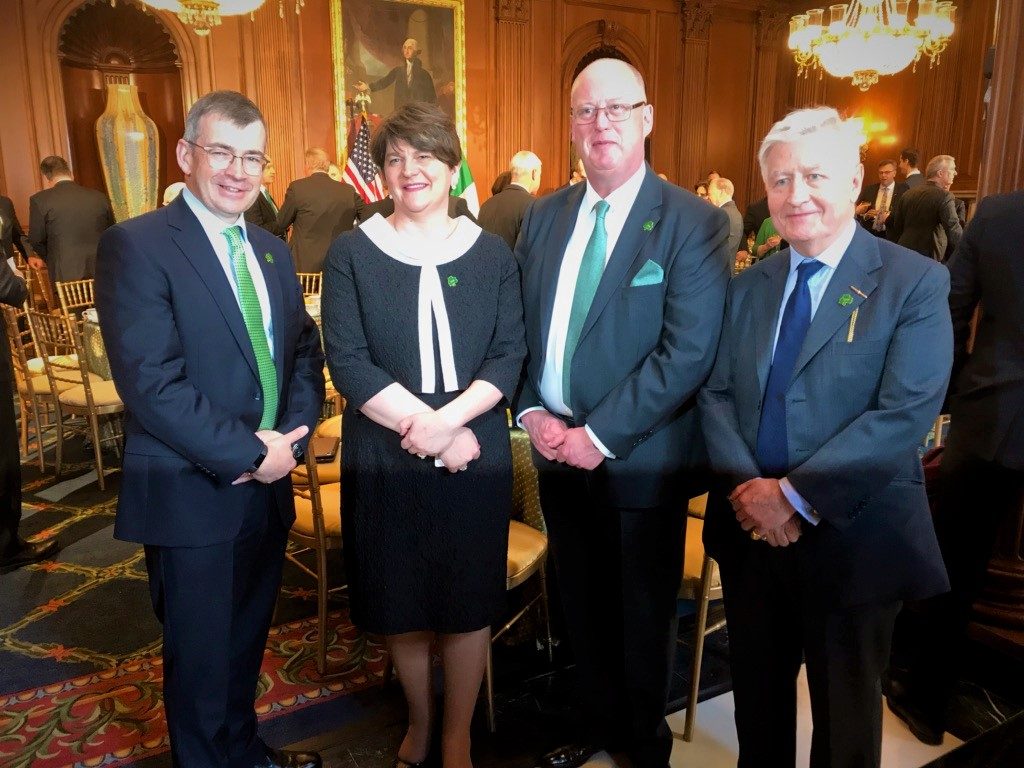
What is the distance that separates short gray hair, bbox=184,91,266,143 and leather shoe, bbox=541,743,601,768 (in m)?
1.79

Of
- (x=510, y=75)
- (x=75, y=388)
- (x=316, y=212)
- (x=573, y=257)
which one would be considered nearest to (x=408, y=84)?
(x=510, y=75)

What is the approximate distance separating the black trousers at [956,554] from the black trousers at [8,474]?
3.51 meters

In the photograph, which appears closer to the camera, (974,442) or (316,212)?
(974,442)

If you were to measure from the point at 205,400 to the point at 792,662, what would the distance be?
1.43 meters

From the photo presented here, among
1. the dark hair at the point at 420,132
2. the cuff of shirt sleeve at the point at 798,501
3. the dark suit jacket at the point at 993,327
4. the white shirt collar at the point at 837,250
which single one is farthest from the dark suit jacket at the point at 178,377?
the dark suit jacket at the point at 993,327

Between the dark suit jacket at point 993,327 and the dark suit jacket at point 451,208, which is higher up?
the dark suit jacket at point 451,208

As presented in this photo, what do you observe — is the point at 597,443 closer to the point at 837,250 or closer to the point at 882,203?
the point at 837,250

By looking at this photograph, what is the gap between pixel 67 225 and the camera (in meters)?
6.91

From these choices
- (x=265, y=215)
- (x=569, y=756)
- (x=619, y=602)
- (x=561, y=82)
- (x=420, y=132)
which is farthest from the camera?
(x=561, y=82)

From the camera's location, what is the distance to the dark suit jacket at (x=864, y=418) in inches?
58.6

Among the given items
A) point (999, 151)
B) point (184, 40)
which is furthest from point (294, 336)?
point (184, 40)

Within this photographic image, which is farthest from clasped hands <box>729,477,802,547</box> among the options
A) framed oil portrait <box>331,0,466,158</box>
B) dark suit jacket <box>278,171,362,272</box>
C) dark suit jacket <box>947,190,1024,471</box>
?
framed oil portrait <box>331,0,466,158</box>

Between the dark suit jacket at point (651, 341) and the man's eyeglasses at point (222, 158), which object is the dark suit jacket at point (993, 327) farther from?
the man's eyeglasses at point (222, 158)

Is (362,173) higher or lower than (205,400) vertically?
higher
